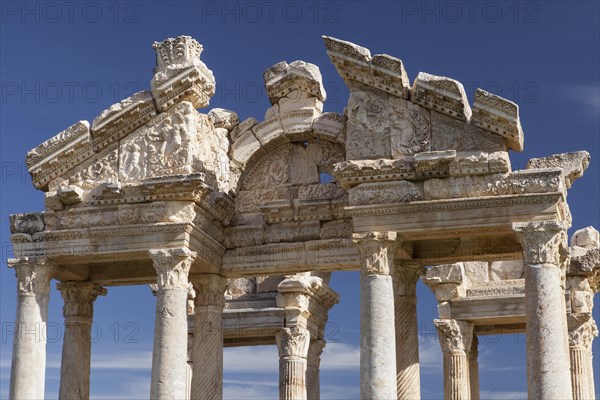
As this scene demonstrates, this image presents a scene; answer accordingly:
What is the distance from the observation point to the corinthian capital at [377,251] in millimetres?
24406

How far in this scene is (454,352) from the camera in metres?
33.1

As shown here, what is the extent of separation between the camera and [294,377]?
33.6 metres

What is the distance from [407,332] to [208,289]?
4.83 metres

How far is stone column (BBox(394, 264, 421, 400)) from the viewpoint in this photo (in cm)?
2636

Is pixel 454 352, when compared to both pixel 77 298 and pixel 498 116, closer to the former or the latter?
pixel 498 116

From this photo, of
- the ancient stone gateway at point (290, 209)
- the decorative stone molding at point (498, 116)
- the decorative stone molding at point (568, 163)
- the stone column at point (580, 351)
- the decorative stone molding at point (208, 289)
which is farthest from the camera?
the stone column at point (580, 351)

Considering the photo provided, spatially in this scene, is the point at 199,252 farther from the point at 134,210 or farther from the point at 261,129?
the point at 261,129

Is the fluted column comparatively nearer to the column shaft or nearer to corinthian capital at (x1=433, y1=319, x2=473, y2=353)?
the column shaft

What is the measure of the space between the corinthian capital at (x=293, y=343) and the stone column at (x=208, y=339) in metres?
6.00

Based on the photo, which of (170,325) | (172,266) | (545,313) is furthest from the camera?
(172,266)

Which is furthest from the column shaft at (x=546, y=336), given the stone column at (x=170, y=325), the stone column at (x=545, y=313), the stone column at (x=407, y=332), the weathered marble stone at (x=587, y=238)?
the weathered marble stone at (x=587, y=238)

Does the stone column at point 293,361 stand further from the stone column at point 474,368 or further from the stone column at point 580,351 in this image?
the stone column at point 580,351

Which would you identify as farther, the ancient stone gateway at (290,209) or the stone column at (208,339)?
the stone column at (208,339)

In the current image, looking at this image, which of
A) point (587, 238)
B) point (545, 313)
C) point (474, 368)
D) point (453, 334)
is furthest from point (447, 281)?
point (545, 313)
